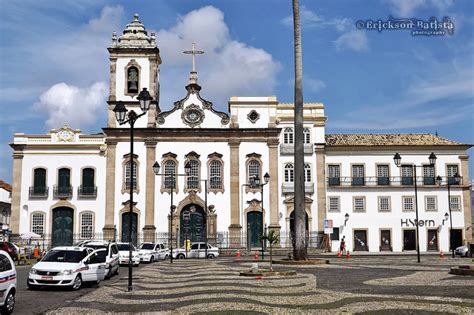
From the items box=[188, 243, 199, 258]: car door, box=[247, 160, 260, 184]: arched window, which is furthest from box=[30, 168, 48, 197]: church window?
box=[247, 160, 260, 184]: arched window

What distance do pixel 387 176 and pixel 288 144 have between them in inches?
350

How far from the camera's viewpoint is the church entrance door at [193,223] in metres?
47.0

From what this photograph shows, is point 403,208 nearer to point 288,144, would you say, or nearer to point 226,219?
point 288,144

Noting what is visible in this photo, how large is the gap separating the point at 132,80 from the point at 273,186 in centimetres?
1465

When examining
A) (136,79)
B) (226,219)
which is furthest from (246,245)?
(136,79)

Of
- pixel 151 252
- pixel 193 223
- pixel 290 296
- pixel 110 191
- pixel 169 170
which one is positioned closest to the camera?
pixel 290 296

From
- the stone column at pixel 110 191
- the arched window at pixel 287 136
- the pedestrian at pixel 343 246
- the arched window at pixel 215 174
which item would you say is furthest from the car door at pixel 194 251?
the arched window at pixel 287 136

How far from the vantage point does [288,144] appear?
158ft

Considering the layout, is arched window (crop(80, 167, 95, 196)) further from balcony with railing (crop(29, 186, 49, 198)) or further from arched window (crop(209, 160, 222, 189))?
arched window (crop(209, 160, 222, 189))

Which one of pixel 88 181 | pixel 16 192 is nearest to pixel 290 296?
pixel 88 181

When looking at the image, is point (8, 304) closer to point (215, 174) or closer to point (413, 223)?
point (215, 174)

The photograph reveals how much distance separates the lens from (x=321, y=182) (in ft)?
156

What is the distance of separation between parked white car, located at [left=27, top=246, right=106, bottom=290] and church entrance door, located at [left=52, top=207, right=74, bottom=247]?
90.7ft

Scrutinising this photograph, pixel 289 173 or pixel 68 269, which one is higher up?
pixel 289 173
